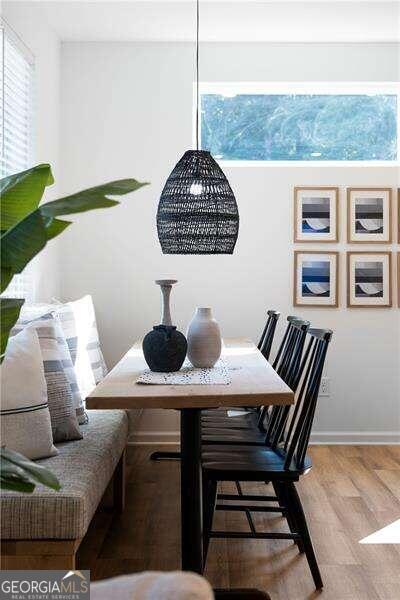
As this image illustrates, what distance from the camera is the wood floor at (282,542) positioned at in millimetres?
2607

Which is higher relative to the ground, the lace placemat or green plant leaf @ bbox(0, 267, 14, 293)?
green plant leaf @ bbox(0, 267, 14, 293)

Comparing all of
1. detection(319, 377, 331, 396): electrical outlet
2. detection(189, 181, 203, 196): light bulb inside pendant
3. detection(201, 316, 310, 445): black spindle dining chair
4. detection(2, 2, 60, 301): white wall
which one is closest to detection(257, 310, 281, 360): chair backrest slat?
detection(201, 316, 310, 445): black spindle dining chair

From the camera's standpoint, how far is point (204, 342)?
3.00m

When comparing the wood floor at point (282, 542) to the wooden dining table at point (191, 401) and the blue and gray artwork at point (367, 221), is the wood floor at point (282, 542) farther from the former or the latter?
the blue and gray artwork at point (367, 221)

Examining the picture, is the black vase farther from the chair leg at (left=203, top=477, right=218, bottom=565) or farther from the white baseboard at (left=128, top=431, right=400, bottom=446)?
the white baseboard at (left=128, top=431, right=400, bottom=446)

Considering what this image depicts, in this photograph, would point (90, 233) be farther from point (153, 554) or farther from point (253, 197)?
point (153, 554)

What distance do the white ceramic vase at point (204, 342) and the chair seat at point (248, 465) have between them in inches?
15.3

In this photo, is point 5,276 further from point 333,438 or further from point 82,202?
point 333,438

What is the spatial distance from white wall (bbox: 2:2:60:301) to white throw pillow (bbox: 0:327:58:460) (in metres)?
1.71

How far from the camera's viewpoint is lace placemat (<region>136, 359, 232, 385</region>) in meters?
2.61

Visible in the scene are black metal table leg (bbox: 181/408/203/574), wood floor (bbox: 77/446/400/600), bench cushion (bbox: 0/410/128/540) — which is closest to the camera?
bench cushion (bbox: 0/410/128/540)

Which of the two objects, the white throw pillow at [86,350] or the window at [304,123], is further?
the window at [304,123]

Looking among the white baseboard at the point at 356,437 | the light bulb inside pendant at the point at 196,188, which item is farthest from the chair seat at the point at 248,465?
the white baseboard at the point at 356,437

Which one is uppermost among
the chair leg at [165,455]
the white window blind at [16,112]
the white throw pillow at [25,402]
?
the white window blind at [16,112]
